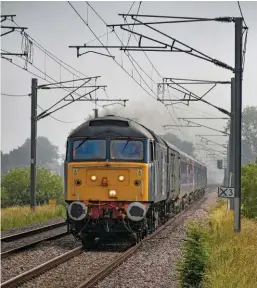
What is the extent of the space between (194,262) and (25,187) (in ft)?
110

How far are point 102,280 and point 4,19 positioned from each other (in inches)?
294

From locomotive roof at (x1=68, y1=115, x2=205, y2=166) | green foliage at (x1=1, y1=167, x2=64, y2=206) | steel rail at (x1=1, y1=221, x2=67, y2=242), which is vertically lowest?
steel rail at (x1=1, y1=221, x2=67, y2=242)

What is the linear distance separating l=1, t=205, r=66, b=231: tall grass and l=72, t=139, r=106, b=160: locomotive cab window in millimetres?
9713

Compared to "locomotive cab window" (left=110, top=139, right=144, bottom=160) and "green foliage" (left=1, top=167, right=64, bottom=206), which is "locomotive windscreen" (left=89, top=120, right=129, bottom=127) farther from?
"green foliage" (left=1, top=167, right=64, bottom=206)

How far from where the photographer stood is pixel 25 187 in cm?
4425

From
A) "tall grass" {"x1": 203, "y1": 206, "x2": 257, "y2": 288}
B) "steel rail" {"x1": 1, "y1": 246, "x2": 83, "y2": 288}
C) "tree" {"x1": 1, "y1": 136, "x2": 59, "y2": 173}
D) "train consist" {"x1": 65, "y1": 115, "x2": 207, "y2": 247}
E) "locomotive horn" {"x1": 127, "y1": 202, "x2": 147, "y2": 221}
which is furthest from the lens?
"tree" {"x1": 1, "y1": 136, "x2": 59, "y2": 173}

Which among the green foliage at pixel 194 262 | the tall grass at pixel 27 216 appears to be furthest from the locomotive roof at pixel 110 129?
the tall grass at pixel 27 216

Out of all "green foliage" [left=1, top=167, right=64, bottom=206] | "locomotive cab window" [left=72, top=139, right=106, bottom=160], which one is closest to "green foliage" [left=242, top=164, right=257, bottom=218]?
"locomotive cab window" [left=72, top=139, right=106, bottom=160]

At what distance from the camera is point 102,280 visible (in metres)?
12.5

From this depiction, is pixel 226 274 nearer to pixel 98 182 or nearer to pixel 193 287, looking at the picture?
pixel 193 287

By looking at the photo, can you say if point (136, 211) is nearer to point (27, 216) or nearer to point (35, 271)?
point (35, 271)

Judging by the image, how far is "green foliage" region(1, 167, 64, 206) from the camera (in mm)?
43844

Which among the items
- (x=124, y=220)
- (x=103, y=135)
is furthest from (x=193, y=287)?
(x=103, y=135)

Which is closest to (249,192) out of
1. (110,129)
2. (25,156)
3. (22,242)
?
(22,242)
